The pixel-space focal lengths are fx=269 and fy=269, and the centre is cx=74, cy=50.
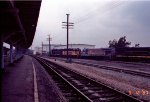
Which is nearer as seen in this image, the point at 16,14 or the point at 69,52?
the point at 16,14

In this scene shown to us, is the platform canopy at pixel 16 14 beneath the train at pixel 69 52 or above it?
above

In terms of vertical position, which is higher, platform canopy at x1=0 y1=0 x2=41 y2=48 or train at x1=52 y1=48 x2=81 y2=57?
platform canopy at x1=0 y1=0 x2=41 y2=48

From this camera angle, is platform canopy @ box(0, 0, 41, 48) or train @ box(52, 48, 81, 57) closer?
platform canopy @ box(0, 0, 41, 48)

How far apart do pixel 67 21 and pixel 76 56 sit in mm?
31622

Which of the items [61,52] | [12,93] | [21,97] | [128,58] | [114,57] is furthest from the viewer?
[61,52]

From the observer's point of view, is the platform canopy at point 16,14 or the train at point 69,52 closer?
the platform canopy at point 16,14

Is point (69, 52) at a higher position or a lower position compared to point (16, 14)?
lower

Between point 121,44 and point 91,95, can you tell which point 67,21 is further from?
point 121,44

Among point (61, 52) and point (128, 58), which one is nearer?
point (128, 58)

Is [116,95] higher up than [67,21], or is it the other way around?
[67,21]

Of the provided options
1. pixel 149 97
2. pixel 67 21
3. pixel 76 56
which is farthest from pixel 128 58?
pixel 149 97

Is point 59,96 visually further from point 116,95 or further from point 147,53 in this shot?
point 147,53

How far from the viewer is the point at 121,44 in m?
106

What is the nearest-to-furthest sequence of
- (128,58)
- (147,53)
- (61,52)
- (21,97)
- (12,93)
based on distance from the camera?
1. (21,97)
2. (12,93)
3. (147,53)
4. (128,58)
5. (61,52)
